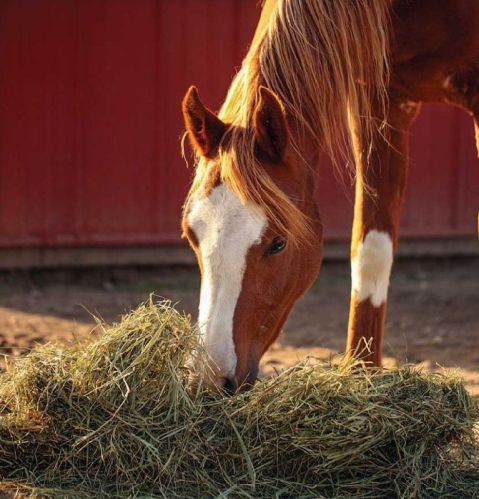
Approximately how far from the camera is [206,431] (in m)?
3.02

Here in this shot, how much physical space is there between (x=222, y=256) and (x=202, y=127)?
0.48m

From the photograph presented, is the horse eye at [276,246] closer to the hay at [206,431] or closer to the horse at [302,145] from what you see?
the horse at [302,145]

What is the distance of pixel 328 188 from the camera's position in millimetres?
7527

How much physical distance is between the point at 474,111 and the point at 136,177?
3635 millimetres

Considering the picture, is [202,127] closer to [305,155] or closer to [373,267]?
[305,155]

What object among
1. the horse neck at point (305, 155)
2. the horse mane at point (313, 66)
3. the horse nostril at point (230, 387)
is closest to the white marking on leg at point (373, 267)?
the horse mane at point (313, 66)

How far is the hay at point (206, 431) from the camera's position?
116 inches

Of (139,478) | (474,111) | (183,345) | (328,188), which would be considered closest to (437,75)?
(474,111)

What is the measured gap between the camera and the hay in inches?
116

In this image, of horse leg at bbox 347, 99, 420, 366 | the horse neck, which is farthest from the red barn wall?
the horse neck

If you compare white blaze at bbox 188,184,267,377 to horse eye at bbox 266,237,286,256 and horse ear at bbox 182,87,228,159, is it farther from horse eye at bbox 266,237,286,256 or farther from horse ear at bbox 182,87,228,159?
horse ear at bbox 182,87,228,159

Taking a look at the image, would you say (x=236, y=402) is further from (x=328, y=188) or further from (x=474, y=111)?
(x=328, y=188)

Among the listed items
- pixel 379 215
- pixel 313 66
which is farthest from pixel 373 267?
pixel 313 66

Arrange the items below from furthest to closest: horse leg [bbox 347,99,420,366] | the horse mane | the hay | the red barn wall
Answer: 1. the red barn wall
2. horse leg [bbox 347,99,420,366]
3. the horse mane
4. the hay
